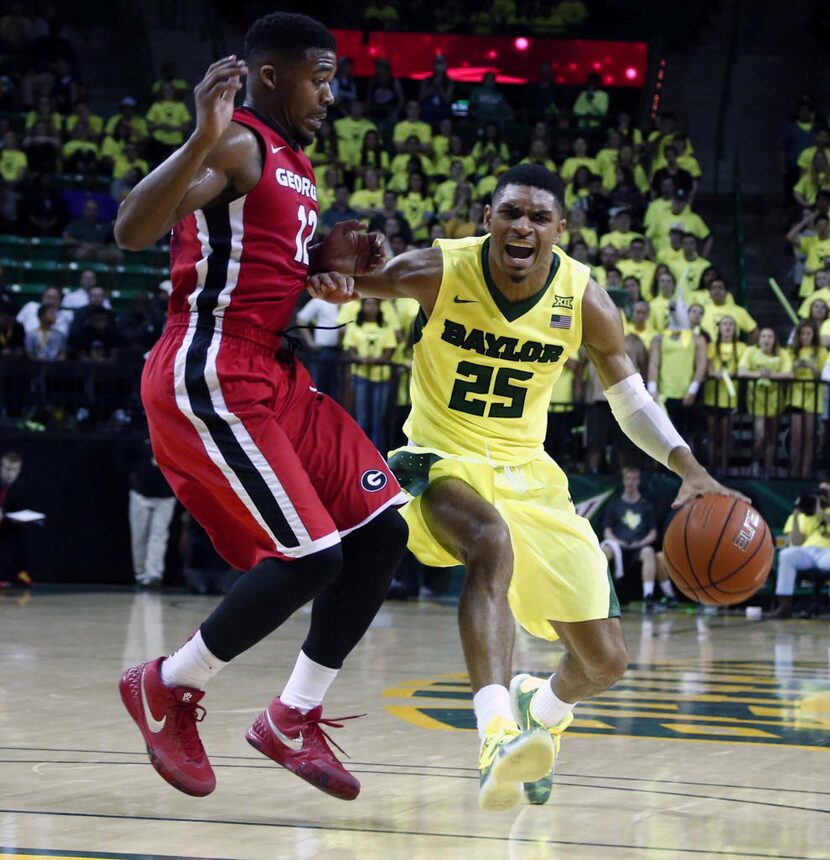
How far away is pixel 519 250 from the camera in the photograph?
504cm

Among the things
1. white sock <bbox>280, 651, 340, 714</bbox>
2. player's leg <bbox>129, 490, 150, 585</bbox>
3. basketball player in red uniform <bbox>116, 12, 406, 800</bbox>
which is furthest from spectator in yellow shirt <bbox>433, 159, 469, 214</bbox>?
white sock <bbox>280, 651, 340, 714</bbox>

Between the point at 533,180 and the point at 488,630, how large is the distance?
159 centimetres

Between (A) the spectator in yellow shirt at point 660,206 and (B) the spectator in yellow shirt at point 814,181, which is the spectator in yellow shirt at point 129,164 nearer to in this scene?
(A) the spectator in yellow shirt at point 660,206

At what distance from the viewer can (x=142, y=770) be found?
495cm

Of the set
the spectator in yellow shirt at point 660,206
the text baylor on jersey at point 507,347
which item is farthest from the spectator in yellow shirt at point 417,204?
the text baylor on jersey at point 507,347

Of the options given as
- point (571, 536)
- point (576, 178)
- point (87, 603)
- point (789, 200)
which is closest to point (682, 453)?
point (571, 536)

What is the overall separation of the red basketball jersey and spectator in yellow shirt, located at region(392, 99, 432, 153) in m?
13.6

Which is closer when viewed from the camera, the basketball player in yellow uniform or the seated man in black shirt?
the basketball player in yellow uniform

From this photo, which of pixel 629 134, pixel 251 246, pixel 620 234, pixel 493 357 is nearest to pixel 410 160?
pixel 620 234

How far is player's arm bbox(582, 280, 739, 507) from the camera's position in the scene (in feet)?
17.0

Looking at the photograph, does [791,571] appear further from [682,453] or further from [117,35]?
[117,35]

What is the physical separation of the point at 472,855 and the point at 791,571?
9749 mm

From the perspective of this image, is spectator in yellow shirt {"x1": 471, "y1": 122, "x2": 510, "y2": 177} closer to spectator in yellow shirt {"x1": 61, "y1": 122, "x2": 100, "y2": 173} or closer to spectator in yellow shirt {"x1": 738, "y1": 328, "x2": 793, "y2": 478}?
spectator in yellow shirt {"x1": 61, "y1": 122, "x2": 100, "y2": 173}

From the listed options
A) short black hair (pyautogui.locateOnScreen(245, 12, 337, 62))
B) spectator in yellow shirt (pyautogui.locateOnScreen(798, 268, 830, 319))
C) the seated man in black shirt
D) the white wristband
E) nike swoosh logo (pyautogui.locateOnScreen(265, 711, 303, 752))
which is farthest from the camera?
spectator in yellow shirt (pyautogui.locateOnScreen(798, 268, 830, 319))
